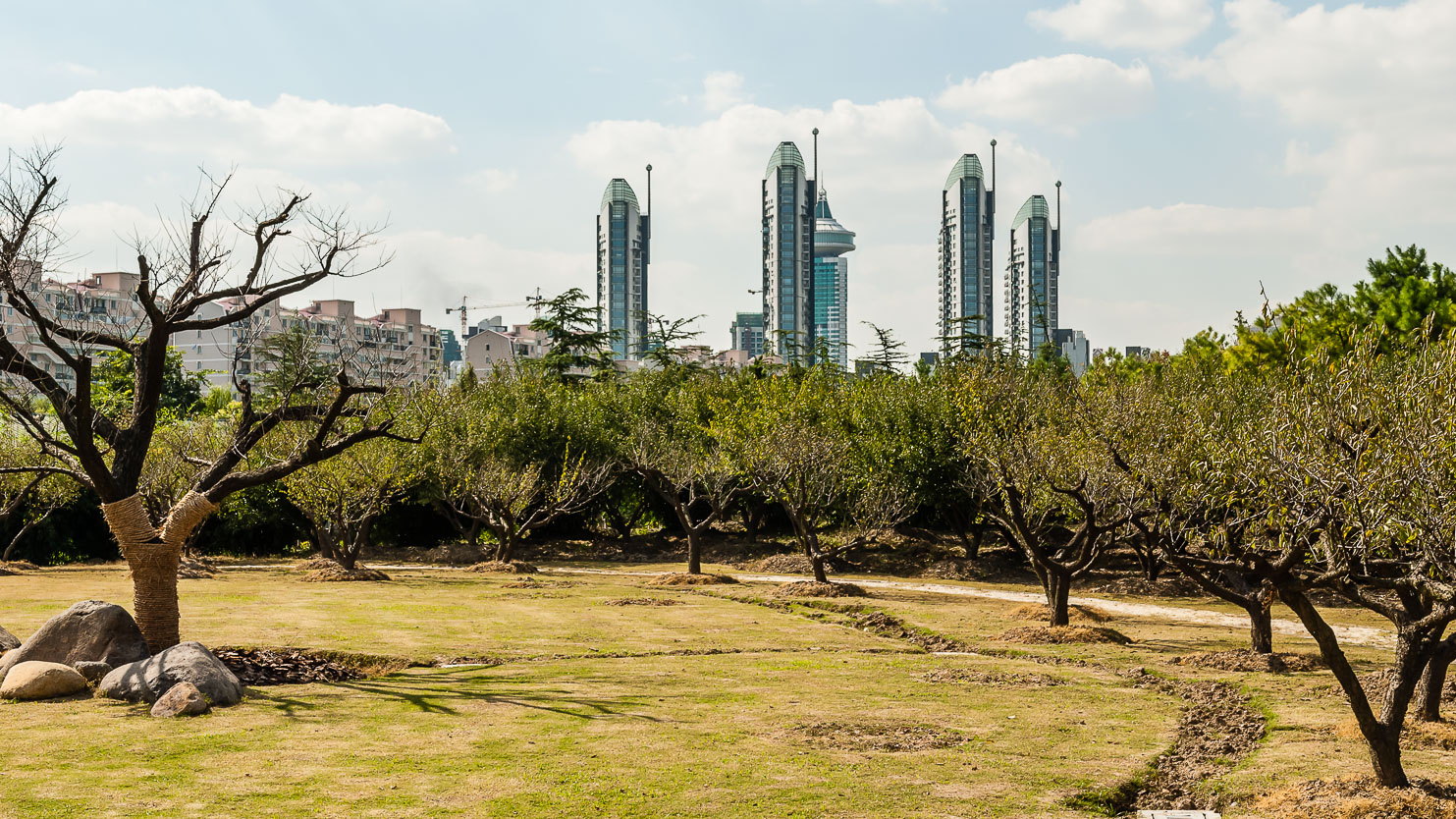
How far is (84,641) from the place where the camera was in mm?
17984

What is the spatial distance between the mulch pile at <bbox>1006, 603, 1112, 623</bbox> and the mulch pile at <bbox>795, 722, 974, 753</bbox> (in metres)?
13.3

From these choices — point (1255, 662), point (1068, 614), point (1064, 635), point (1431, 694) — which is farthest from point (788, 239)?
point (1431, 694)

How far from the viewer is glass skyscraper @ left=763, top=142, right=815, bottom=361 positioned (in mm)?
173000

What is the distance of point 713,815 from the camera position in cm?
1112

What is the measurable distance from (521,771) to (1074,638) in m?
15.1

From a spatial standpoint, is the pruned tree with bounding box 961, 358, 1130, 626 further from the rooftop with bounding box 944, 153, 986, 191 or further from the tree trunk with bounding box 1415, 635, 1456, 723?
the rooftop with bounding box 944, 153, 986, 191

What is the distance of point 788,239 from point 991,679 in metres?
159

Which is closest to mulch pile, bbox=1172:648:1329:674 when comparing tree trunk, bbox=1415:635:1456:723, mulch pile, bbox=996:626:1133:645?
mulch pile, bbox=996:626:1133:645

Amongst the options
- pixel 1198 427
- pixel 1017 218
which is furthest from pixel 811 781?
pixel 1017 218

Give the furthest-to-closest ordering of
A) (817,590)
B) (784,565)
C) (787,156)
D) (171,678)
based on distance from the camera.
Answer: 1. (787,156)
2. (784,565)
3. (817,590)
4. (171,678)

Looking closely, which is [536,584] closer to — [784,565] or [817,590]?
[817,590]

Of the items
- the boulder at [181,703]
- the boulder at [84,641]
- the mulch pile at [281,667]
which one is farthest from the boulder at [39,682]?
the mulch pile at [281,667]

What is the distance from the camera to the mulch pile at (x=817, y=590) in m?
33.8

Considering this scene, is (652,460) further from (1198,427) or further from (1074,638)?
(1198,427)
